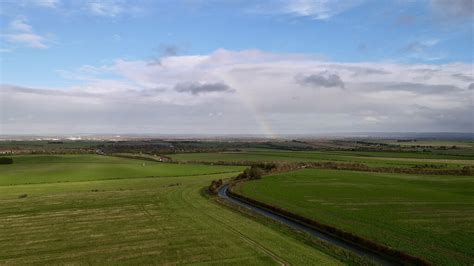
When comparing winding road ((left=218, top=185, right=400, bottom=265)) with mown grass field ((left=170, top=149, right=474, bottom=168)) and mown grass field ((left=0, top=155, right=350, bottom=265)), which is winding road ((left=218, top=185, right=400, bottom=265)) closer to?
mown grass field ((left=0, top=155, right=350, bottom=265))

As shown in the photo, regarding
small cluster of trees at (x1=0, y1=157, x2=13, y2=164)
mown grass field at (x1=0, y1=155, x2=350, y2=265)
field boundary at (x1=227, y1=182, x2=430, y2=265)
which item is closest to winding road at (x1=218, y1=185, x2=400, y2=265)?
field boundary at (x1=227, y1=182, x2=430, y2=265)

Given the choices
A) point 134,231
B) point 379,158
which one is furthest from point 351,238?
point 379,158

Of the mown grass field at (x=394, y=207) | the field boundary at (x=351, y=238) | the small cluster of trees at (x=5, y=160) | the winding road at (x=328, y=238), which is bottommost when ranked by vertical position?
the winding road at (x=328, y=238)

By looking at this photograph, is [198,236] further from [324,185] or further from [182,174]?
[182,174]

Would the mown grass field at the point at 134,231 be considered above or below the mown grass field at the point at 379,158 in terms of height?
below

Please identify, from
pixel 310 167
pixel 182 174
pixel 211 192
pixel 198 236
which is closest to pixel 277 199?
pixel 211 192

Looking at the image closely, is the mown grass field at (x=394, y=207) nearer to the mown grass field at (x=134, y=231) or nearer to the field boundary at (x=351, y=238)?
the field boundary at (x=351, y=238)

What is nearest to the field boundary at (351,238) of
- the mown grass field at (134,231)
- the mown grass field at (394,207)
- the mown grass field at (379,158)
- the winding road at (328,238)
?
the winding road at (328,238)
